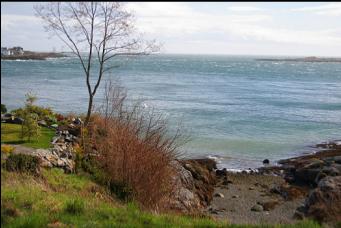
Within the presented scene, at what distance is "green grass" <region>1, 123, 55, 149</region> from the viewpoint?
48.1ft

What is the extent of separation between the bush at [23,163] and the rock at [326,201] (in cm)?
775

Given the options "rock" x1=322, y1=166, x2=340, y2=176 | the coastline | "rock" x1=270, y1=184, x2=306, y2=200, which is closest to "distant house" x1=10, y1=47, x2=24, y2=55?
the coastline

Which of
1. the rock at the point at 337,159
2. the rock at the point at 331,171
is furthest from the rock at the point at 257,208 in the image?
the rock at the point at 337,159

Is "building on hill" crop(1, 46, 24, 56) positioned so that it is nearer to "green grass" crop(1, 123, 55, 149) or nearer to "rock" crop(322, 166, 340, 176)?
"green grass" crop(1, 123, 55, 149)

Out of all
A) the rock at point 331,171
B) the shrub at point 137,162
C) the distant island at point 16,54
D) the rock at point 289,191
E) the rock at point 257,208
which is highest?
the distant island at point 16,54

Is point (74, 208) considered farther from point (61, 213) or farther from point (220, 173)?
point (220, 173)

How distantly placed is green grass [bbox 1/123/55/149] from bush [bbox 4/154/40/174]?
209 centimetres

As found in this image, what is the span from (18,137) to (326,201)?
33.2 feet

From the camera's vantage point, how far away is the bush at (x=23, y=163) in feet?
37.0

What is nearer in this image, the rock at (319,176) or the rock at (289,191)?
the rock at (289,191)

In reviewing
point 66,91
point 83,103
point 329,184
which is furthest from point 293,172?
point 66,91

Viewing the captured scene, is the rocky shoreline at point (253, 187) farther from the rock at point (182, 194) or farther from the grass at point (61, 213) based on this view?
the grass at point (61, 213)

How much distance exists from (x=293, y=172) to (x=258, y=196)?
14.5 feet

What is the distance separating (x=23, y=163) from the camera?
11.7 meters
